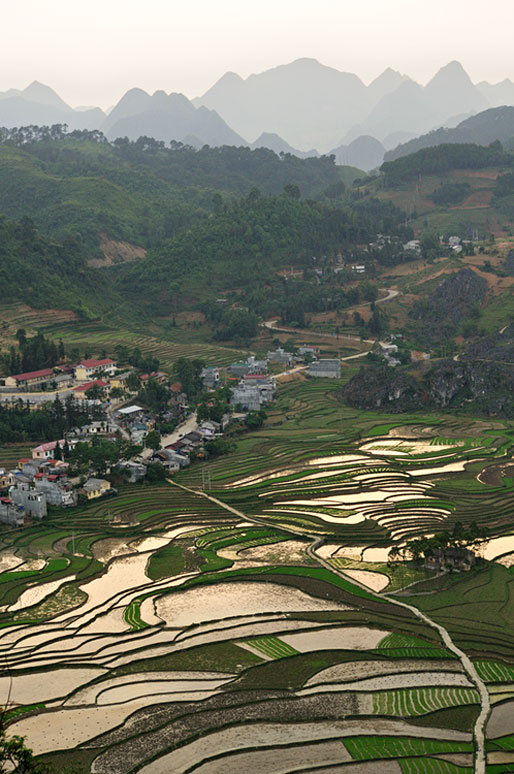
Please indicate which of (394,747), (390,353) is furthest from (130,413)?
(394,747)

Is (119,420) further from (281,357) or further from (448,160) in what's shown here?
(448,160)

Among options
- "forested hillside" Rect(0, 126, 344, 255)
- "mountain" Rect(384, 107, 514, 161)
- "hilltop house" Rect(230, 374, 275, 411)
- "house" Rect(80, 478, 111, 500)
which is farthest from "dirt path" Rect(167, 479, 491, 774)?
"mountain" Rect(384, 107, 514, 161)

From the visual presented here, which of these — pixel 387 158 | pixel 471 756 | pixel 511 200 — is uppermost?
pixel 387 158

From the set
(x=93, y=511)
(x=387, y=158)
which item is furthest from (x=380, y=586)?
(x=387, y=158)

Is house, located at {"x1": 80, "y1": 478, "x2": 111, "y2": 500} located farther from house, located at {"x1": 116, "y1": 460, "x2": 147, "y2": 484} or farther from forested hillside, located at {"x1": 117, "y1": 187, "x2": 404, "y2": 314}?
forested hillside, located at {"x1": 117, "y1": 187, "x2": 404, "y2": 314}

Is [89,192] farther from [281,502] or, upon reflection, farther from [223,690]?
[223,690]
